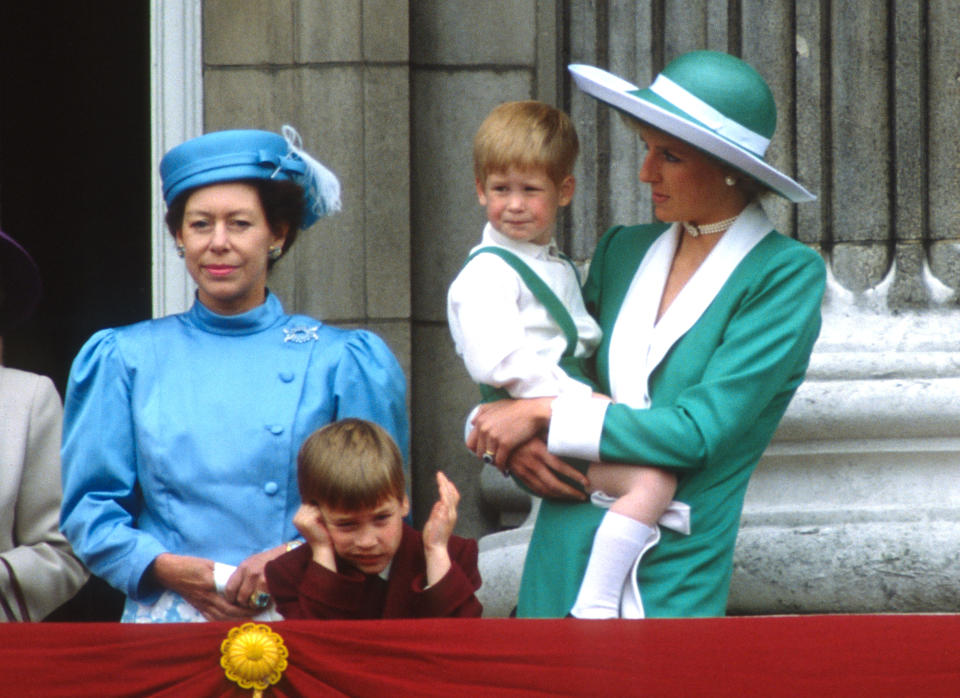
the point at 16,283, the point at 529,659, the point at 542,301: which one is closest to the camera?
the point at 529,659

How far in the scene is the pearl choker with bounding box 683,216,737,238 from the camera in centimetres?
391

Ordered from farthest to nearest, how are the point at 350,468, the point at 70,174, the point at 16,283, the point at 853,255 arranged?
the point at 70,174 → the point at 853,255 → the point at 16,283 → the point at 350,468

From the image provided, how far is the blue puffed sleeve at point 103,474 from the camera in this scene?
3.89 metres

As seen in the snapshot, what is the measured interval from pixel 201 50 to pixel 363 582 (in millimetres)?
2628

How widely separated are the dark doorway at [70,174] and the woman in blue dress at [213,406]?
9.41 feet

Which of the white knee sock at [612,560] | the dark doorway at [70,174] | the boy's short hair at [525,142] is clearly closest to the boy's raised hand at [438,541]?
the white knee sock at [612,560]

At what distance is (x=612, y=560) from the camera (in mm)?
3676

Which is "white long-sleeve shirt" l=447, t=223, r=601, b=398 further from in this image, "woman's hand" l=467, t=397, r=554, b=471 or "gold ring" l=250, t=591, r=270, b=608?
"gold ring" l=250, t=591, r=270, b=608

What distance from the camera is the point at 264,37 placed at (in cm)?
581

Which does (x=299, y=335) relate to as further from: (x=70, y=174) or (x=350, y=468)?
(x=70, y=174)

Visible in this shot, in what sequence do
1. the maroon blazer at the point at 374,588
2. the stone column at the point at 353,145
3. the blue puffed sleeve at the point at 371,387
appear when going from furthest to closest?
the stone column at the point at 353,145 < the blue puffed sleeve at the point at 371,387 < the maroon blazer at the point at 374,588

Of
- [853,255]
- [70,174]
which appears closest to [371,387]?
[853,255]

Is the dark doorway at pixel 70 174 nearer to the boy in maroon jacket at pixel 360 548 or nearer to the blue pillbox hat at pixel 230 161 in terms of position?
the blue pillbox hat at pixel 230 161

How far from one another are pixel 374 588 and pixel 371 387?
499 millimetres
